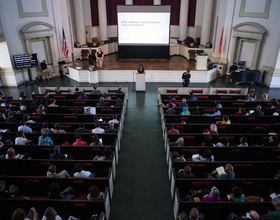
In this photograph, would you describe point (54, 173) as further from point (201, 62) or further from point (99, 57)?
point (201, 62)

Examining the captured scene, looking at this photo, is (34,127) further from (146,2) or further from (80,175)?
(146,2)

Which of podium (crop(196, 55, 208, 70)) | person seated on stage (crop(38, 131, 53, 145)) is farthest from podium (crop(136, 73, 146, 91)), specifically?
person seated on stage (crop(38, 131, 53, 145))

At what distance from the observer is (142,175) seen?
5.83m

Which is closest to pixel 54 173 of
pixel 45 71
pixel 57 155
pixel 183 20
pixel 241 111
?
pixel 57 155

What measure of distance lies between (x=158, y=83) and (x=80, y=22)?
8.57 m

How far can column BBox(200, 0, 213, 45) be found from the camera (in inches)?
652

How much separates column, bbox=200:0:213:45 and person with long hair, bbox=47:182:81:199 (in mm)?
16453

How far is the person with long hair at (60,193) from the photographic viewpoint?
3.88m

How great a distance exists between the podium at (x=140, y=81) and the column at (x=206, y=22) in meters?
8.88

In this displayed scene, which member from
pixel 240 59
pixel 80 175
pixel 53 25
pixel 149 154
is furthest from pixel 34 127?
pixel 240 59

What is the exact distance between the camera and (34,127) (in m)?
6.81

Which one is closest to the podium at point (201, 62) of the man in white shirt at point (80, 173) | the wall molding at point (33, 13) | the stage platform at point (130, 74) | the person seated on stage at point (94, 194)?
the stage platform at point (130, 74)

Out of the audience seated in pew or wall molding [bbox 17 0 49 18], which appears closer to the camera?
the audience seated in pew

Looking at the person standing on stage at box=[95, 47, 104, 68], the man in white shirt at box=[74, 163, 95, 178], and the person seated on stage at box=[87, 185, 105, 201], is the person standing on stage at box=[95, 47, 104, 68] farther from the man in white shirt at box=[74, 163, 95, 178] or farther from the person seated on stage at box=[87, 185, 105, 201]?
the person seated on stage at box=[87, 185, 105, 201]
